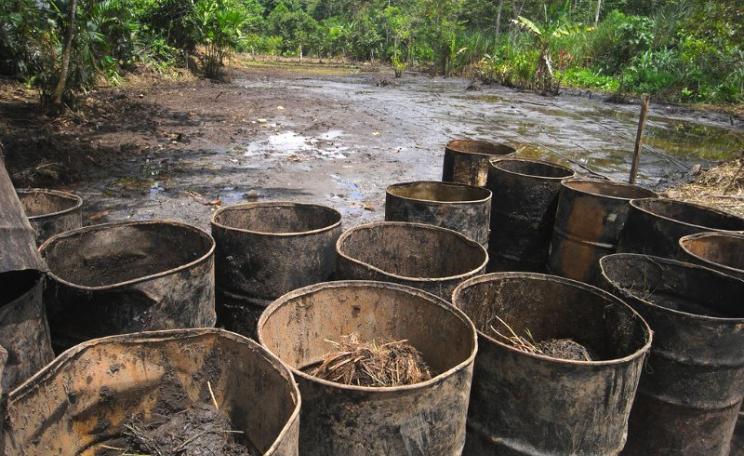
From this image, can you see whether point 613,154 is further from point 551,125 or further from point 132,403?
point 132,403

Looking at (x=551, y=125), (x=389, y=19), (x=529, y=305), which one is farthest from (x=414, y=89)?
(x=529, y=305)

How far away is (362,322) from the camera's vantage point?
2482 millimetres

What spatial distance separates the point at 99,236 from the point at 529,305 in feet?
7.83

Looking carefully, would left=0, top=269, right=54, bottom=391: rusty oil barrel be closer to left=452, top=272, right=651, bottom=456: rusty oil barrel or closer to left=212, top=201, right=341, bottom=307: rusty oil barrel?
left=212, top=201, right=341, bottom=307: rusty oil barrel

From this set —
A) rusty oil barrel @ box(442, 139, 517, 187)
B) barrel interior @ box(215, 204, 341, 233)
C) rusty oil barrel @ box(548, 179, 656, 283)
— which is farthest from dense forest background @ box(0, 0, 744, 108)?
rusty oil barrel @ box(548, 179, 656, 283)

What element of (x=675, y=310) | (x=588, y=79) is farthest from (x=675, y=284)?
(x=588, y=79)

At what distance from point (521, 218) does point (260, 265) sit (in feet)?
7.09

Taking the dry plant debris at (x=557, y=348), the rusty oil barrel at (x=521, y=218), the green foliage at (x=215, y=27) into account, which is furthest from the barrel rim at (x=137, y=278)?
the green foliage at (x=215, y=27)

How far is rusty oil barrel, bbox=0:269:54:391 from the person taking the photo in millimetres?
1779

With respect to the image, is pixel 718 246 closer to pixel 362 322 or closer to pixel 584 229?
pixel 584 229

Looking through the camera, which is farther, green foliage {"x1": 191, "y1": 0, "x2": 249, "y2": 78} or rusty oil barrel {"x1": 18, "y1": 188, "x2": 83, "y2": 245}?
green foliage {"x1": 191, "y1": 0, "x2": 249, "y2": 78}

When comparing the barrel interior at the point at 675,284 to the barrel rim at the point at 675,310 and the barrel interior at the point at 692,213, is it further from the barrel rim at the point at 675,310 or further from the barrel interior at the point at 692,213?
the barrel interior at the point at 692,213

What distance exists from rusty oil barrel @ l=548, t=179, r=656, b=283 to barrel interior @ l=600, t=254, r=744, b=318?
696mm

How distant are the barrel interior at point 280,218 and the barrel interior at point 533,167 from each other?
5.83 ft
